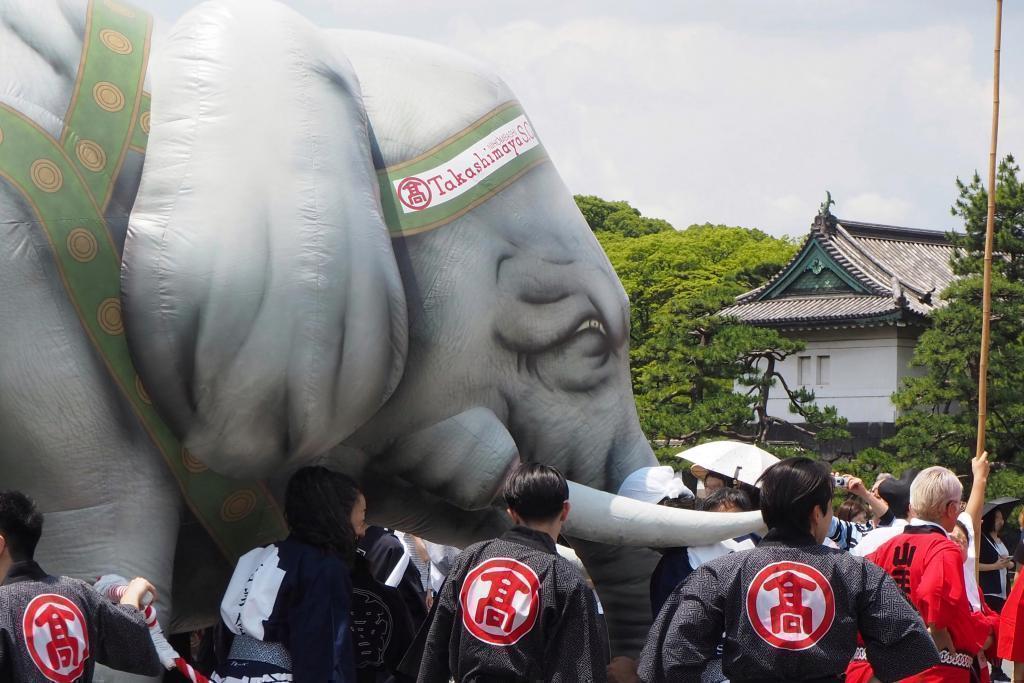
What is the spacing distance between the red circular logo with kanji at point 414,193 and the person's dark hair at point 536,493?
107 centimetres

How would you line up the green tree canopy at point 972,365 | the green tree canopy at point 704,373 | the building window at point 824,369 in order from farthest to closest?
the building window at point 824,369, the green tree canopy at point 704,373, the green tree canopy at point 972,365

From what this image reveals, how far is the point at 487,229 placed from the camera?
4730 millimetres

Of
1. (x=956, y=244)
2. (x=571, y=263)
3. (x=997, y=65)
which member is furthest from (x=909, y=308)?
(x=571, y=263)

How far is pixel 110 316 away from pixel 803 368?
29706 millimetres

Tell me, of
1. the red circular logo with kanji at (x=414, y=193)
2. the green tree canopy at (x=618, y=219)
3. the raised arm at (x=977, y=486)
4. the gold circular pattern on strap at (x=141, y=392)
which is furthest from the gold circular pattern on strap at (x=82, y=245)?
the green tree canopy at (x=618, y=219)

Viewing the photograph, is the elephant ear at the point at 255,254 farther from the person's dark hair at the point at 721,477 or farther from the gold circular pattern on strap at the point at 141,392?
the person's dark hair at the point at 721,477

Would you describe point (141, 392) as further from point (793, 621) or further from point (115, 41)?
point (793, 621)

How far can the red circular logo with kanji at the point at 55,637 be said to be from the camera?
131 inches

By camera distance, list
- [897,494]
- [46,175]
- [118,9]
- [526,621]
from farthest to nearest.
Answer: [897,494]
[118,9]
[46,175]
[526,621]

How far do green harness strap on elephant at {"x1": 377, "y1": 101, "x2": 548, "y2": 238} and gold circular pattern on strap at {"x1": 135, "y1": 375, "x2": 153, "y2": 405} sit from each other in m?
0.91

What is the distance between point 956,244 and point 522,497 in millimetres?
19424

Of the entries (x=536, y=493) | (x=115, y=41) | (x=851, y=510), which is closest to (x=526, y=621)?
(x=536, y=493)

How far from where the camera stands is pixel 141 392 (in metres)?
3.96

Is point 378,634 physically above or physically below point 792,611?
below
